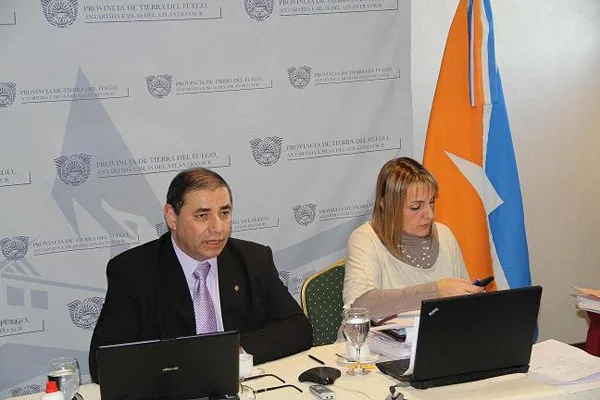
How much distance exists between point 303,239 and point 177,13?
52.4 inches

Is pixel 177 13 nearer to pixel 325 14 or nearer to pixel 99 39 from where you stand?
pixel 99 39

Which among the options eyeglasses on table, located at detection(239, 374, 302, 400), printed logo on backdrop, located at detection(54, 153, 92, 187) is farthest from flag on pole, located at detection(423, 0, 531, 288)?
eyeglasses on table, located at detection(239, 374, 302, 400)

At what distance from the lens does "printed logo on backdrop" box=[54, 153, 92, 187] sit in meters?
3.96

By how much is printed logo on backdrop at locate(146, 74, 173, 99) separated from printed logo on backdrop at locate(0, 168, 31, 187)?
703 millimetres

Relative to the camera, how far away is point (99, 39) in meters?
3.98

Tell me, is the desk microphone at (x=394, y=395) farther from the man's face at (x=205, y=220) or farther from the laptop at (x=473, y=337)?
the man's face at (x=205, y=220)

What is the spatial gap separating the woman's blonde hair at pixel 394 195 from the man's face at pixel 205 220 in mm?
835

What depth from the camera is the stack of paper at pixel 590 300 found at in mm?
3828

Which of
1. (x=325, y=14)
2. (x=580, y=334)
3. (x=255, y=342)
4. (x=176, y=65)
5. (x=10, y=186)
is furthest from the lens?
(x=580, y=334)

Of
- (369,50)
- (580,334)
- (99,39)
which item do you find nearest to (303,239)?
(369,50)

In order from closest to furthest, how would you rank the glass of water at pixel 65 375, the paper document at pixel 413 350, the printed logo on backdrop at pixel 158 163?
the glass of water at pixel 65 375 → the paper document at pixel 413 350 → the printed logo on backdrop at pixel 158 163

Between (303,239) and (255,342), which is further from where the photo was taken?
(303,239)

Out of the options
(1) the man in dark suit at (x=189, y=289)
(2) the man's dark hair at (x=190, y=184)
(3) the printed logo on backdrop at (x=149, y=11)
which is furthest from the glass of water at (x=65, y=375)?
(3) the printed logo on backdrop at (x=149, y=11)

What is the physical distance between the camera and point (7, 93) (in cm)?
384
